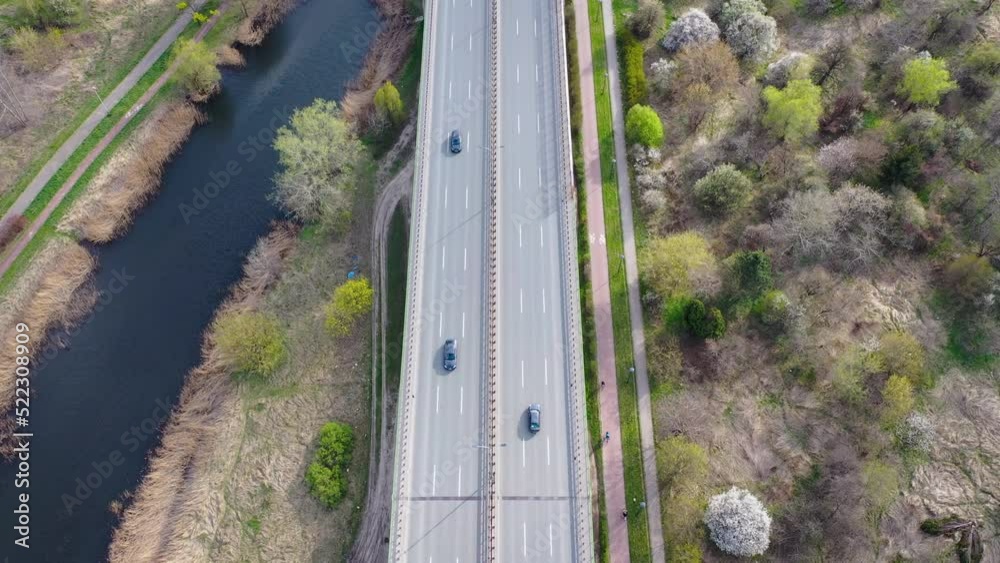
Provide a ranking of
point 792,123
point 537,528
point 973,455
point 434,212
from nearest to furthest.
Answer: point 537,528 → point 973,455 → point 434,212 → point 792,123

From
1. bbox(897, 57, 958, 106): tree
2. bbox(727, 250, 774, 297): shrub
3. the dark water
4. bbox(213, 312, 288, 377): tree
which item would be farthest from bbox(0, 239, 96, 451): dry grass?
bbox(897, 57, 958, 106): tree

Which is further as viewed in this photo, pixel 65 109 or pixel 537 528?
pixel 65 109

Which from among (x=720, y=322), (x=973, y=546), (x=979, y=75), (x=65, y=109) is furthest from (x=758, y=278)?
(x=65, y=109)

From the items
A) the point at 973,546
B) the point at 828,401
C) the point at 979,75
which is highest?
the point at 979,75

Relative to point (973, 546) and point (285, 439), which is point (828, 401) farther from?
point (285, 439)

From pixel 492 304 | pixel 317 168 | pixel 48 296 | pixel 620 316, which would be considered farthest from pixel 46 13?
pixel 620 316

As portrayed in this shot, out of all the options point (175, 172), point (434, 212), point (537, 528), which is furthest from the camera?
point (175, 172)

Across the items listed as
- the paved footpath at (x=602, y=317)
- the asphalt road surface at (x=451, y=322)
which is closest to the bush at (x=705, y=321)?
the paved footpath at (x=602, y=317)
